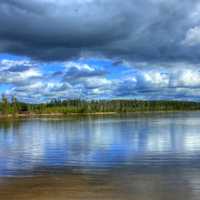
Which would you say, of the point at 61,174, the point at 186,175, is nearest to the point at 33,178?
the point at 61,174

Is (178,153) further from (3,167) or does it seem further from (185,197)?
(185,197)

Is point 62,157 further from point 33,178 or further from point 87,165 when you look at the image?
point 33,178

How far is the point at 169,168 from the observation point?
23.3m

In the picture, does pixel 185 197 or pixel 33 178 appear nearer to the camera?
pixel 185 197

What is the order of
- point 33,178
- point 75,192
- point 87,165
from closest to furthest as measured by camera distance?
point 75,192 → point 33,178 → point 87,165

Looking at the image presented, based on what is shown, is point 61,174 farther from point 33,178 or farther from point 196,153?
point 196,153

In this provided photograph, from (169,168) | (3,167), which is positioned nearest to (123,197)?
(169,168)

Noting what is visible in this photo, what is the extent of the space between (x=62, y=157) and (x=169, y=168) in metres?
9.42

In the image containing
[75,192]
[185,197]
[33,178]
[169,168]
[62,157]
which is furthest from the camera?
[62,157]

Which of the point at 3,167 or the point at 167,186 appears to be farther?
the point at 3,167

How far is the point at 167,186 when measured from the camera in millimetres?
17844

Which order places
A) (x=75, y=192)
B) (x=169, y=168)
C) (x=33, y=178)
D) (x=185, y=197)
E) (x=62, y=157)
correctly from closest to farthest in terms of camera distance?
(x=185, y=197)
(x=75, y=192)
(x=33, y=178)
(x=169, y=168)
(x=62, y=157)

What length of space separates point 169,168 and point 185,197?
7.83 metres

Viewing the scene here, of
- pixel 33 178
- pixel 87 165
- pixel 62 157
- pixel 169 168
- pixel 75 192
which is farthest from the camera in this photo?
pixel 62 157
